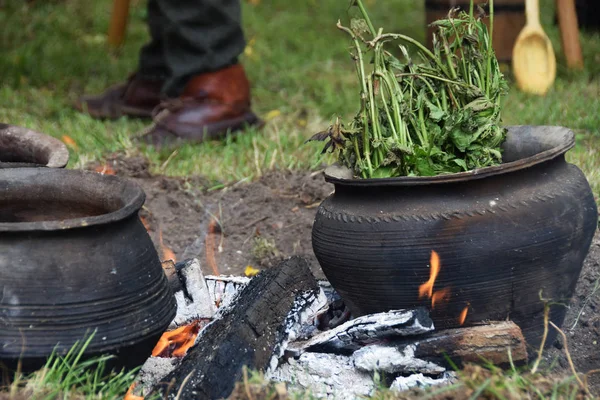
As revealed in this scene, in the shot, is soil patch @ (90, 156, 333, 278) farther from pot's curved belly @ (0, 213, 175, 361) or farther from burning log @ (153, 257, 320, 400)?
pot's curved belly @ (0, 213, 175, 361)

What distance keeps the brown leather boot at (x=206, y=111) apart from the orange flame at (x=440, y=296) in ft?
7.22

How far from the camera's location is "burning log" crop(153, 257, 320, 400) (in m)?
1.92

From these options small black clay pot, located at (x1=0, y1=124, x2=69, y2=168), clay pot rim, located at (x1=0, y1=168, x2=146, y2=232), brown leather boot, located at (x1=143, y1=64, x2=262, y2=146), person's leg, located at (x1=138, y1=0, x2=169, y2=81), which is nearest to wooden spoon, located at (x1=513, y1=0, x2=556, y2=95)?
brown leather boot, located at (x1=143, y1=64, x2=262, y2=146)

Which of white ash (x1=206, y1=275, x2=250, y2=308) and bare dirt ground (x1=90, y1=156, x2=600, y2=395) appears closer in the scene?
white ash (x1=206, y1=275, x2=250, y2=308)

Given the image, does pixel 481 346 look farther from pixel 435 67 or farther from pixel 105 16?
pixel 105 16

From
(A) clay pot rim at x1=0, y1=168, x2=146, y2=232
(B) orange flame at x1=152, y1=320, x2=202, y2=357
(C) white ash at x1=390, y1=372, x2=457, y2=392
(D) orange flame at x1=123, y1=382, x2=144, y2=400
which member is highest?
(A) clay pot rim at x1=0, y1=168, x2=146, y2=232

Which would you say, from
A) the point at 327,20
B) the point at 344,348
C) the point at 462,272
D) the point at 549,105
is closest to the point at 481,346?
the point at 462,272

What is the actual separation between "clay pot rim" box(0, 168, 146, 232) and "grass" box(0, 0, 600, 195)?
123 centimetres

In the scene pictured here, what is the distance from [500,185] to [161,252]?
1.40 meters

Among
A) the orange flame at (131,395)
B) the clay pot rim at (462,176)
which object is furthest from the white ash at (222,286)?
the orange flame at (131,395)

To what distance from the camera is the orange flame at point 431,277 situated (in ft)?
7.09

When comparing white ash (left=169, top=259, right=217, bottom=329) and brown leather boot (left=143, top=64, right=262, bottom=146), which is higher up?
white ash (left=169, top=259, right=217, bottom=329)

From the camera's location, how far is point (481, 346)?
82.3 inches

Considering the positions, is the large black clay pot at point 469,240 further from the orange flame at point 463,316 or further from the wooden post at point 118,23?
the wooden post at point 118,23
